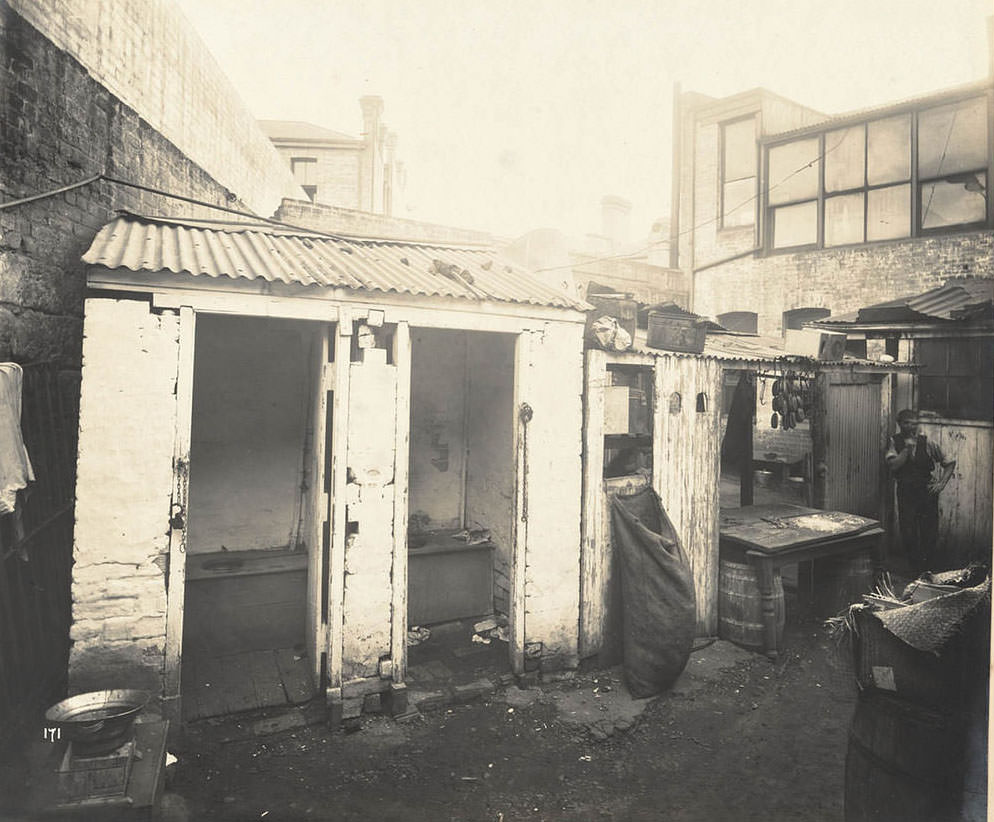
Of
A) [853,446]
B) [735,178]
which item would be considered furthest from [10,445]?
[735,178]

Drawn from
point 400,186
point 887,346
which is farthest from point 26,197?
point 400,186

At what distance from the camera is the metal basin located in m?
3.39

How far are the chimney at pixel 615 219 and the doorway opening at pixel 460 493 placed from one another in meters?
23.7

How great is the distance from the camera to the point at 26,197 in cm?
432

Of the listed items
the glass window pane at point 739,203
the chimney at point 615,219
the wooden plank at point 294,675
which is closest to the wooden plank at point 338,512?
the wooden plank at point 294,675

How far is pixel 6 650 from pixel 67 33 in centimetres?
483

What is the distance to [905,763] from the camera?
10.2 feet

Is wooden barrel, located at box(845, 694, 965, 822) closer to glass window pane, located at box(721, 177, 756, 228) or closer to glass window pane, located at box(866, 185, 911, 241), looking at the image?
glass window pane, located at box(866, 185, 911, 241)

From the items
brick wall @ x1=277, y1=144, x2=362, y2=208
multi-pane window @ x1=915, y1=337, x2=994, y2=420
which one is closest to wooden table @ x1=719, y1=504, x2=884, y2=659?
multi-pane window @ x1=915, y1=337, x2=994, y2=420

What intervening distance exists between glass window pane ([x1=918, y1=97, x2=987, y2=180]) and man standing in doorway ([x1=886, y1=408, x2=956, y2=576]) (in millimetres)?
6412

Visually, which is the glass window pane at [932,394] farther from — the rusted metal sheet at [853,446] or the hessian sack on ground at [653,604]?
the hessian sack on ground at [653,604]

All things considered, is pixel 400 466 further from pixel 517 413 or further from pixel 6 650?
pixel 6 650

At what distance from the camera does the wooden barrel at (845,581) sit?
730cm

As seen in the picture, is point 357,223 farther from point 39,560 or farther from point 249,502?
point 39,560
